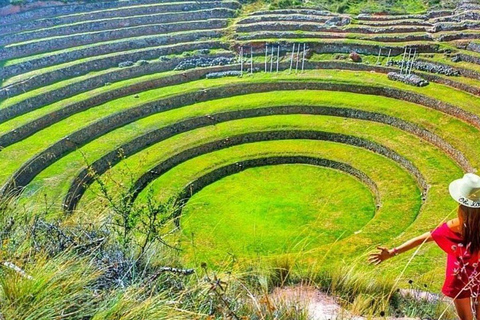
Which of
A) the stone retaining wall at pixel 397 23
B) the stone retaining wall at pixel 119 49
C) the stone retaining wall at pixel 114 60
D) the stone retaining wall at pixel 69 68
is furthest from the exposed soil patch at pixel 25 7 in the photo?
the stone retaining wall at pixel 397 23

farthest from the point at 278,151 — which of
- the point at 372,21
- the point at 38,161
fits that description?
the point at 372,21

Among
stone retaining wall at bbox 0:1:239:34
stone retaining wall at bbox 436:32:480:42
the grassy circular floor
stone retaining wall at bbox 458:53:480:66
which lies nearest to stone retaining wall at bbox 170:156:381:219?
the grassy circular floor

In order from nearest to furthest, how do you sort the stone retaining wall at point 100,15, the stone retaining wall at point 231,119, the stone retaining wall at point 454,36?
the stone retaining wall at point 231,119 → the stone retaining wall at point 454,36 → the stone retaining wall at point 100,15

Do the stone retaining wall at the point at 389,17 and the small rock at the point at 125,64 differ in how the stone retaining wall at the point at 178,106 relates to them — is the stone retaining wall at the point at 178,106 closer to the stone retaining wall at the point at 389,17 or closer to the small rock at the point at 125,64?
the small rock at the point at 125,64

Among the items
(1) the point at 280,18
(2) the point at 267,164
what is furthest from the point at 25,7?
(2) the point at 267,164

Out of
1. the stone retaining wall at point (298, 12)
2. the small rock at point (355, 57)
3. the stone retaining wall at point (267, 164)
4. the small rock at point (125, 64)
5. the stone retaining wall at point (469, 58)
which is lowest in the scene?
the stone retaining wall at point (267, 164)

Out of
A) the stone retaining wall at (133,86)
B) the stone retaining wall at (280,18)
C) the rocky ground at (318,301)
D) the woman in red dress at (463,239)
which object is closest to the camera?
the woman in red dress at (463,239)
